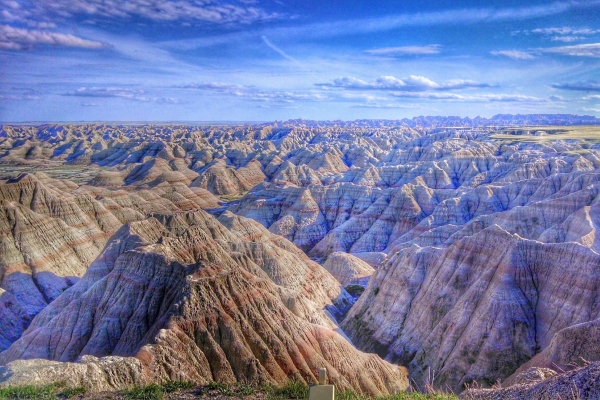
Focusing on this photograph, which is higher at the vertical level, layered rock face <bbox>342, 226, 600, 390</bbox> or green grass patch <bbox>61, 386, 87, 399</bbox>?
green grass patch <bbox>61, 386, 87, 399</bbox>

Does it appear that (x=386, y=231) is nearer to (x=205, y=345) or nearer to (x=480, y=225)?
(x=480, y=225)

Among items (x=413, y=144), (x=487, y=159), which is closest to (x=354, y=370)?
(x=487, y=159)

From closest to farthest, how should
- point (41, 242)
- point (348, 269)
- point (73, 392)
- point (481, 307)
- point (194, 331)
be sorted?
point (73, 392)
point (194, 331)
point (481, 307)
point (41, 242)
point (348, 269)

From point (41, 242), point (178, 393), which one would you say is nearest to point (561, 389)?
point (178, 393)

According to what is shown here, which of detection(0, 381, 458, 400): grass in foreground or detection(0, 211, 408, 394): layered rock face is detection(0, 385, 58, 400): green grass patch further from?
detection(0, 211, 408, 394): layered rock face

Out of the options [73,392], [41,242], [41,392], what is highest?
[41,392]

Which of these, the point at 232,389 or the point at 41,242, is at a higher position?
the point at 232,389

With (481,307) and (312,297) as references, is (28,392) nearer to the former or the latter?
(481,307)

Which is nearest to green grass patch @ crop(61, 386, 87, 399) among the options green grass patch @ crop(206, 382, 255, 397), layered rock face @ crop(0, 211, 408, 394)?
layered rock face @ crop(0, 211, 408, 394)

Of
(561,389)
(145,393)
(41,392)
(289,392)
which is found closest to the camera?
(561,389)
